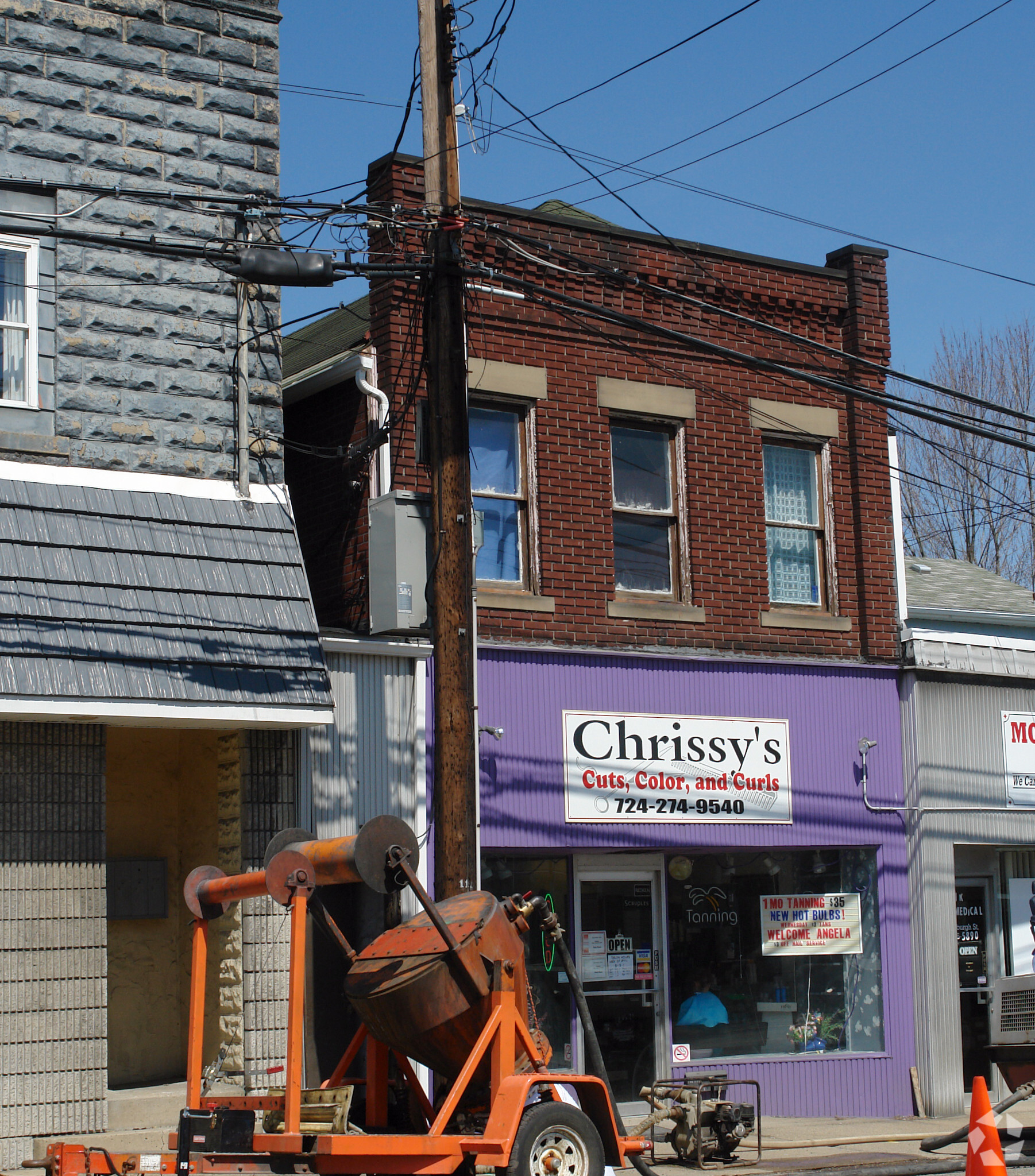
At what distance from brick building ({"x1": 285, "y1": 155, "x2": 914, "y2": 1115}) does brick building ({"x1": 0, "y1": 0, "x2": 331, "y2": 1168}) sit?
1.55 meters

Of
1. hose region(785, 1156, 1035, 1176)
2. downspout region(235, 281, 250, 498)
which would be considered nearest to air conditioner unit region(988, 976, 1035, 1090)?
hose region(785, 1156, 1035, 1176)

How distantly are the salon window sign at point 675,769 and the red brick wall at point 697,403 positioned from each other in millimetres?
802

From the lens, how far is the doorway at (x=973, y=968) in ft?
52.7

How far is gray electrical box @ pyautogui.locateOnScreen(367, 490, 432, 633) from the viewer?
12133 millimetres

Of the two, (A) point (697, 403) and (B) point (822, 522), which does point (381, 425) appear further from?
(B) point (822, 522)

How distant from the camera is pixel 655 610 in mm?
14875

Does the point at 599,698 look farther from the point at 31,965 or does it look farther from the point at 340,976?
the point at 31,965

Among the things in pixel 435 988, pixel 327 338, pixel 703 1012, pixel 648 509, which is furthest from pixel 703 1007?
pixel 327 338

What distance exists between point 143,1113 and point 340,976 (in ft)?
6.25

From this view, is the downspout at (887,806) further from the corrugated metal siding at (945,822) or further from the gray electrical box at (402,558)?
the gray electrical box at (402,558)

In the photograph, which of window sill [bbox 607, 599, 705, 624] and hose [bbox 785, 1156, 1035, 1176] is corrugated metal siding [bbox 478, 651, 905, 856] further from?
hose [bbox 785, 1156, 1035, 1176]

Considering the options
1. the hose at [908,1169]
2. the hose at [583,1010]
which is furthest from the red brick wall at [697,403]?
the hose at [908,1169]

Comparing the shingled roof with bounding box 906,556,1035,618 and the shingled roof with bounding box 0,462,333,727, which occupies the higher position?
the shingled roof with bounding box 906,556,1035,618

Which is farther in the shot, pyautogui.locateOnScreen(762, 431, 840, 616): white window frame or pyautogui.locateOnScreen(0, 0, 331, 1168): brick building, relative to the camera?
pyautogui.locateOnScreen(762, 431, 840, 616): white window frame
